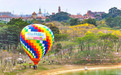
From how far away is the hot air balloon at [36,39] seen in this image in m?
31.3

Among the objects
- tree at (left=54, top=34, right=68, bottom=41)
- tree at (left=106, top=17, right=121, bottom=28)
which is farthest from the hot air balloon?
tree at (left=106, top=17, right=121, bottom=28)

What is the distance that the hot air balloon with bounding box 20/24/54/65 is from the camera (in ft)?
103

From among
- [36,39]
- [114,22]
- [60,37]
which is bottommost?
[60,37]

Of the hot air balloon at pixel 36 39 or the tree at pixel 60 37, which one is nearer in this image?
the hot air balloon at pixel 36 39

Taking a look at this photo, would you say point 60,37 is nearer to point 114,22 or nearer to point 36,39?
point 36,39

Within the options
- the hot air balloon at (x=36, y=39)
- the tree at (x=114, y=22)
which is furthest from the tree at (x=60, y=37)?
the tree at (x=114, y=22)

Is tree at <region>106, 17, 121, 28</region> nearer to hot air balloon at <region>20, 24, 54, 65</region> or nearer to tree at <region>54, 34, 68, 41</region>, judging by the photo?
tree at <region>54, 34, 68, 41</region>

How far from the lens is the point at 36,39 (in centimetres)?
3141

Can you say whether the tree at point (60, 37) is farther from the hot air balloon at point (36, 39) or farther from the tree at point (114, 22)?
the tree at point (114, 22)

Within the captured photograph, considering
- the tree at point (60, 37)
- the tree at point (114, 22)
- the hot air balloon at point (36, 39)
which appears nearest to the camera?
the hot air balloon at point (36, 39)

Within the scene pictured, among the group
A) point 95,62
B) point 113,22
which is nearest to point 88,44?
point 95,62

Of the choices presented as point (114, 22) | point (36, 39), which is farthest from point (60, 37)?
point (114, 22)

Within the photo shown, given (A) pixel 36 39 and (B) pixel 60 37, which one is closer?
(A) pixel 36 39

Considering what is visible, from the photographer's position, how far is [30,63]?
115ft
